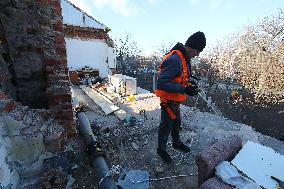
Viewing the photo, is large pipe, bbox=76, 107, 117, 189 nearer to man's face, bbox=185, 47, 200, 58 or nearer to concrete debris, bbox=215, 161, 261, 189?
concrete debris, bbox=215, 161, 261, 189

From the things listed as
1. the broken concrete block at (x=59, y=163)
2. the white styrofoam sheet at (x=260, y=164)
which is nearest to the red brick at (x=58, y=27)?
the broken concrete block at (x=59, y=163)

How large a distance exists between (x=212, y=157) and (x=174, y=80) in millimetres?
1360

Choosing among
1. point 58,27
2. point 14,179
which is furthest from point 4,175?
point 58,27

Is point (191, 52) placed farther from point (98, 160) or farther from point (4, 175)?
point (4, 175)

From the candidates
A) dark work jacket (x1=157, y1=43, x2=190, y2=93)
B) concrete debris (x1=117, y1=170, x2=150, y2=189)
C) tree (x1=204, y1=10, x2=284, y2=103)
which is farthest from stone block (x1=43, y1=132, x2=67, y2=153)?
tree (x1=204, y1=10, x2=284, y2=103)

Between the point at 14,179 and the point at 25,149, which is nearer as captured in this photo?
the point at 14,179

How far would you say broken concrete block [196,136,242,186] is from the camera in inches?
101

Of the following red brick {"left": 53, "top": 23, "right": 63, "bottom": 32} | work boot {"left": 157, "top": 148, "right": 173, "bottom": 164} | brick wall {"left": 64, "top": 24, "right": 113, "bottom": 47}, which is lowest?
work boot {"left": 157, "top": 148, "right": 173, "bottom": 164}

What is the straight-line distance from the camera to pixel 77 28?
54.3 feet

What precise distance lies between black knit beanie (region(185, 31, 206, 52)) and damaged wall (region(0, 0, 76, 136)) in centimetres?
205

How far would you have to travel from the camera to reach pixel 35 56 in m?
3.58

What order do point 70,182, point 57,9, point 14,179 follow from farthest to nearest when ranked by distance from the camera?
1. point 57,9
2. point 70,182
3. point 14,179

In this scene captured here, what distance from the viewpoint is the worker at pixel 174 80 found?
3.44 m

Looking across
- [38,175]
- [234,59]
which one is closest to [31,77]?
[38,175]
